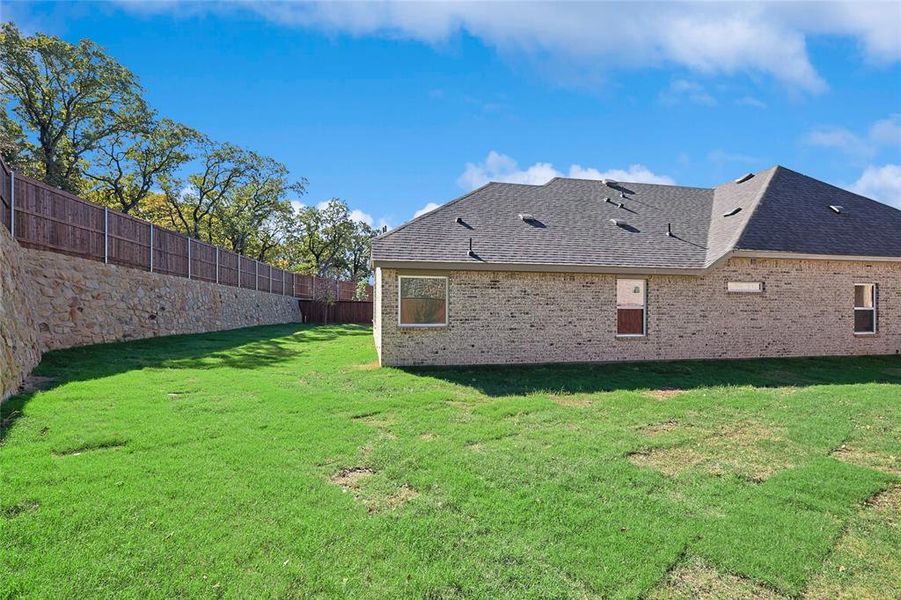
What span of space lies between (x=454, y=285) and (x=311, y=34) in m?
7.11

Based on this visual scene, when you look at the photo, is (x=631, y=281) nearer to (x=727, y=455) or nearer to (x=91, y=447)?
(x=727, y=455)

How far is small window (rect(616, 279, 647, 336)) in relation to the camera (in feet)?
43.9

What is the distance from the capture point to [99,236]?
14.1 meters

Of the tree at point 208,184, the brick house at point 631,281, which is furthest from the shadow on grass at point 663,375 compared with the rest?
the tree at point 208,184

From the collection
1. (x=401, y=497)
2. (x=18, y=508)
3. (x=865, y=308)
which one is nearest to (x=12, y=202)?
(x=18, y=508)

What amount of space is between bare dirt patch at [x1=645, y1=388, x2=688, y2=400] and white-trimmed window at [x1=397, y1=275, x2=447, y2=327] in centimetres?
539

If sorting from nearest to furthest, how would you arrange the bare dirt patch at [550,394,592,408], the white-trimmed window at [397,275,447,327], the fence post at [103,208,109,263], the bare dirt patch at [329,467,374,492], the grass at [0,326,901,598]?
1. the grass at [0,326,901,598]
2. the bare dirt patch at [329,467,374,492]
3. the bare dirt patch at [550,394,592,408]
4. the white-trimmed window at [397,275,447,327]
5. the fence post at [103,208,109,263]

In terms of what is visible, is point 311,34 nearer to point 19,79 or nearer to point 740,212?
point 740,212

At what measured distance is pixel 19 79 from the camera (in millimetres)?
23500

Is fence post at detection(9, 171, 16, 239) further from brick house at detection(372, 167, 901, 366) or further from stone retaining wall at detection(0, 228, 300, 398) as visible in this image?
brick house at detection(372, 167, 901, 366)

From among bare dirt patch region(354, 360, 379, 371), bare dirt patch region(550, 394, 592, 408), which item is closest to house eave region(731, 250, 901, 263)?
bare dirt patch region(550, 394, 592, 408)

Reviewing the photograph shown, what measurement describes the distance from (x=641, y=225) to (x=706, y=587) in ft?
44.7

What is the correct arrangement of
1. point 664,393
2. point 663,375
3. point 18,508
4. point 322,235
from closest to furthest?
point 18,508, point 664,393, point 663,375, point 322,235

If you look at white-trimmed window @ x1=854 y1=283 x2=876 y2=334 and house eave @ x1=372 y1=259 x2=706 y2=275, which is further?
white-trimmed window @ x1=854 y1=283 x2=876 y2=334
